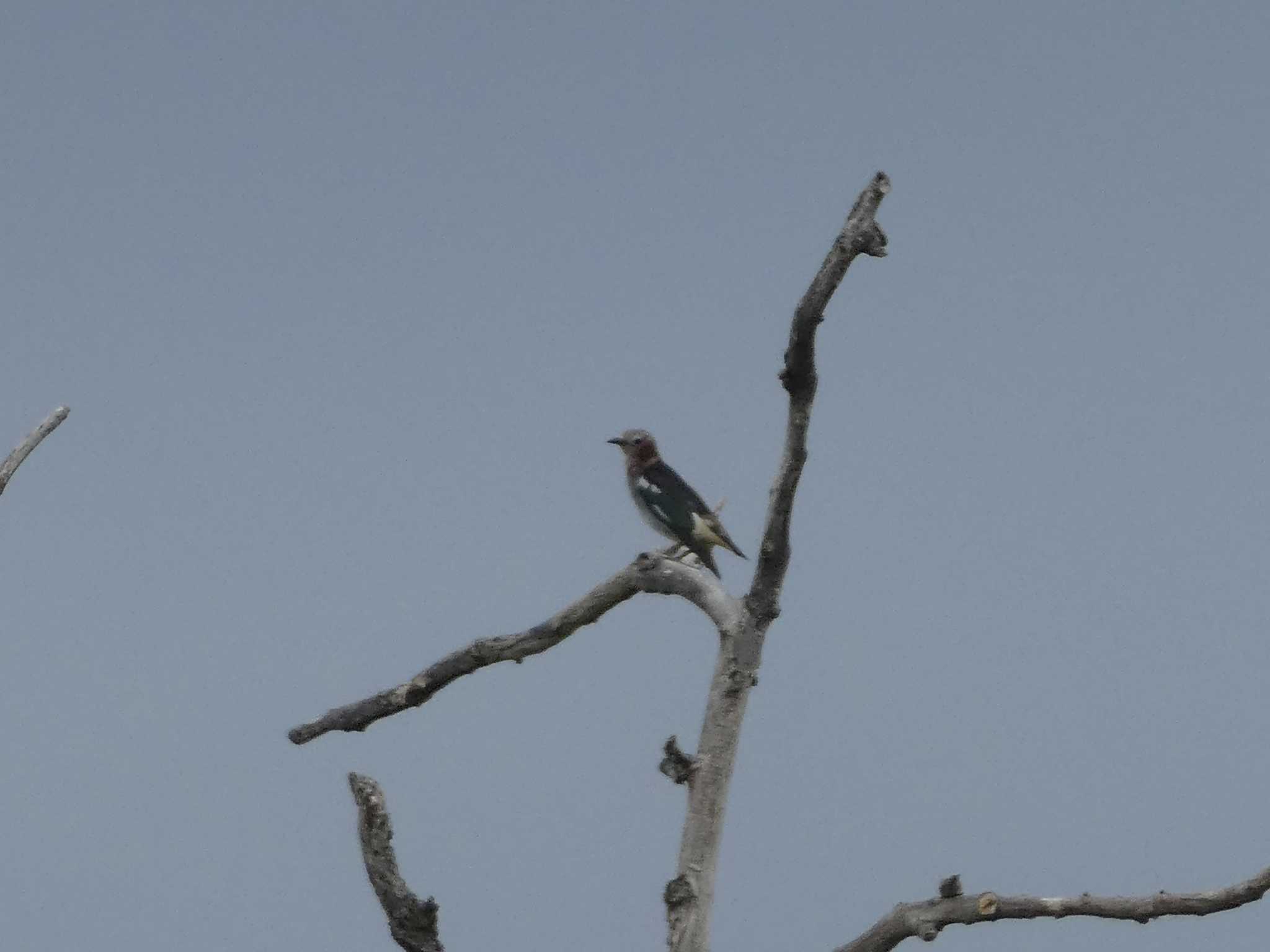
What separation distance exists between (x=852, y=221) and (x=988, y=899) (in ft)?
8.66

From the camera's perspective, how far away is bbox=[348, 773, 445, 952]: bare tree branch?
688 cm

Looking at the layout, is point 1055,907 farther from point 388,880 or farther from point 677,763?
point 388,880

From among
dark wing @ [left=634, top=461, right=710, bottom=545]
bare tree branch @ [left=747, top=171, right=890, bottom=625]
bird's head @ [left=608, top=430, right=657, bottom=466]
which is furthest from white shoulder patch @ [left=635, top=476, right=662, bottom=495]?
bare tree branch @ [left=747, top=171, right=890, bottom=625]

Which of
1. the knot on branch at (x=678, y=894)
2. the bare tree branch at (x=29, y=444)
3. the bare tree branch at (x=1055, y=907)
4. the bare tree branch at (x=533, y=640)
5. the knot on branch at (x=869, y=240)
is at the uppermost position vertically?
the bare tree branch at (x=29, y=444)

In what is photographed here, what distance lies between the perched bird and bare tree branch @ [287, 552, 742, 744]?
1.04m

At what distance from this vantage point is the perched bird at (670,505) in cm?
890

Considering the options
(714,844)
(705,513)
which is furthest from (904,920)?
(705,513)

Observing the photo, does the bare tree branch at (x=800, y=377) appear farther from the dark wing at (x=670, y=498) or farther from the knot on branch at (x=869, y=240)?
the dark wing at (x=670, y=498)

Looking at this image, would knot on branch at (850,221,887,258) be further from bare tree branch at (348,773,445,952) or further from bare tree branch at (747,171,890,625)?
bare tree branch at (348,773,445,952)

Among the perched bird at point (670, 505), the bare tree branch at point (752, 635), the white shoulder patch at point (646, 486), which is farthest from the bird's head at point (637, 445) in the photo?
the bare tree branch at point (752, 635)

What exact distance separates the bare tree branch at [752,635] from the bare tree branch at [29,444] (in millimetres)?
3415

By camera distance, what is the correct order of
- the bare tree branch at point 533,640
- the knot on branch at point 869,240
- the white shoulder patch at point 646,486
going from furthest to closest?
the white shoulder patch at point 646,486
the bare tree branch at point 533,640
the knot on branch at point 869,240

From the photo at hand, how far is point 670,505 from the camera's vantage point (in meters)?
9.17

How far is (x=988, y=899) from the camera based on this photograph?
21.5 ft
